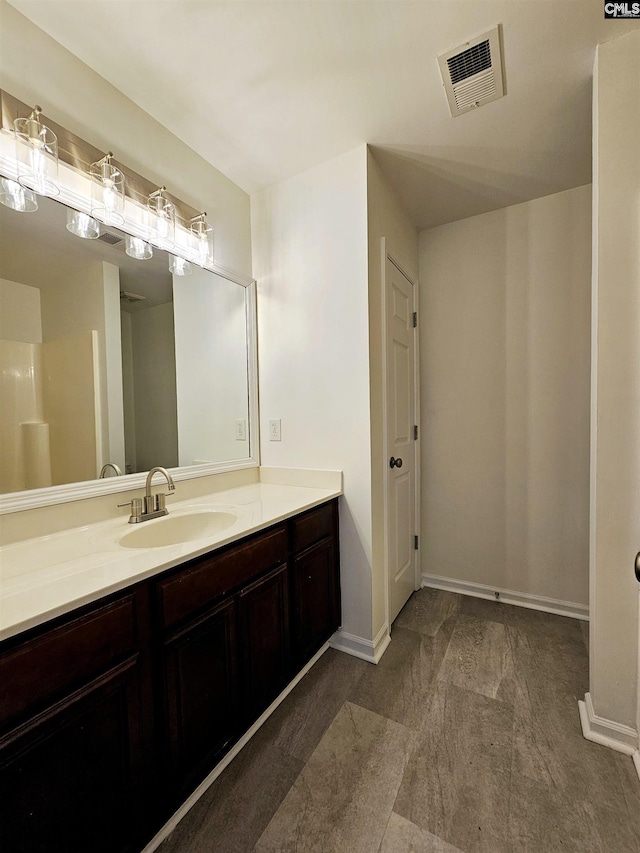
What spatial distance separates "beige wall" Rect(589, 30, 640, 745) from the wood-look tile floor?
28 cm

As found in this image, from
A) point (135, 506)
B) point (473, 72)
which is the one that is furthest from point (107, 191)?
point (473, 72)

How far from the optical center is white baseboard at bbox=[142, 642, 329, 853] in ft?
3.42

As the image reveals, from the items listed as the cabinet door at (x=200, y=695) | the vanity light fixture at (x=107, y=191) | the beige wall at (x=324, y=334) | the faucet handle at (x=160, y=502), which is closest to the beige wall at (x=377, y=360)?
the beige wall at (x=324, y=334)

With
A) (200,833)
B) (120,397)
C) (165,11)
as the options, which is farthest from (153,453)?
(165,11)

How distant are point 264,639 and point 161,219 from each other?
1.80 meters

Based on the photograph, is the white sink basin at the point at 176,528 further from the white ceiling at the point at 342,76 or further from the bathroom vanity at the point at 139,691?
the white ceiling at the point at 342,76

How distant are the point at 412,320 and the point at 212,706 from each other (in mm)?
2283

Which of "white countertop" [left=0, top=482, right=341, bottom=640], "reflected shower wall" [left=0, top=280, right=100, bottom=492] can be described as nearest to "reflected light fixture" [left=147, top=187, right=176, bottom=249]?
"reflected shower wall" [left=0, top=280, right=100, bottom=492]

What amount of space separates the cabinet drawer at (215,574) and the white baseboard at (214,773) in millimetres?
620

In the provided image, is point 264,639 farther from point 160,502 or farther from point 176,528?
point 160,502

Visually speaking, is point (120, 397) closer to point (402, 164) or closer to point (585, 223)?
point (402, 164)

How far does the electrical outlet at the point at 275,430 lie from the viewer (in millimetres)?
2057

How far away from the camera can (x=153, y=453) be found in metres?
1.61

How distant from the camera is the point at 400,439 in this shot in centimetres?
223
